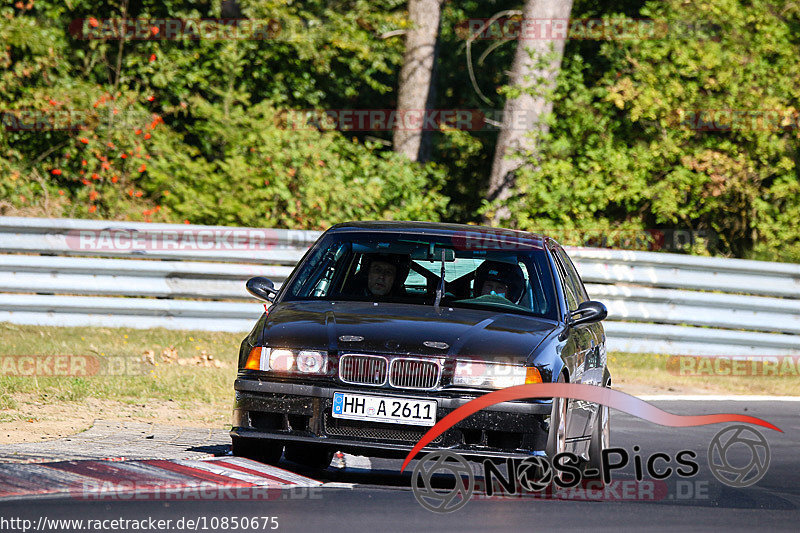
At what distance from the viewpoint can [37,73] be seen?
19531 mm

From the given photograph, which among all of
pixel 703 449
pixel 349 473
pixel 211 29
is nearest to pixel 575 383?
pixel 349 473

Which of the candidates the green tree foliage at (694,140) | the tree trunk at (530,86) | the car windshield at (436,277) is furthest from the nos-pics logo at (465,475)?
the tree trunk at (530,86)

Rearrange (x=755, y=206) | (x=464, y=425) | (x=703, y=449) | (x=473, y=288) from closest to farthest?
(x=464, y=425) < (x=473, y=288) < (x=703, y=449) < (x=755, y=206)

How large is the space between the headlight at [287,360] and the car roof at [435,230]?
1.54 metres

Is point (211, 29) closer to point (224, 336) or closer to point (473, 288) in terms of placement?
point (224, 336)

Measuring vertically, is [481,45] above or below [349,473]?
above

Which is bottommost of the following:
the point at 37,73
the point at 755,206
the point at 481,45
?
the point at 755,206

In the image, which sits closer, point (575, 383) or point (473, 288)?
point (575, 383)

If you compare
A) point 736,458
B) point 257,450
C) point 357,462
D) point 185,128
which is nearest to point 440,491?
point 257,450

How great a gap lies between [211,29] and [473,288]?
1464 centimetres

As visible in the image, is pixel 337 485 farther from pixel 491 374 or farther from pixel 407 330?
pixel 491 374

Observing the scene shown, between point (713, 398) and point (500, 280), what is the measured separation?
5.33 m

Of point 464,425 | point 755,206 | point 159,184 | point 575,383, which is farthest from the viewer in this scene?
point 755,206

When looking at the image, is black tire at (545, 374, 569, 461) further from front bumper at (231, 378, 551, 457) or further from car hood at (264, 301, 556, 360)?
car hood at (264, 301, 556, 360)
